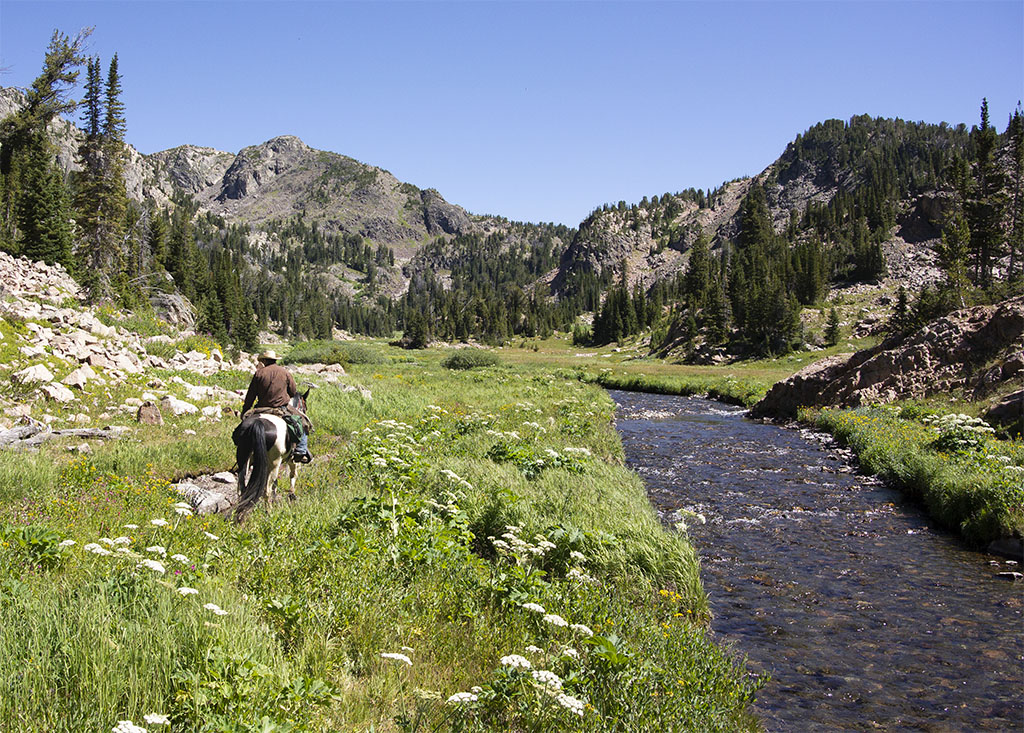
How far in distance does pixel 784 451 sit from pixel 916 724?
17518 mm

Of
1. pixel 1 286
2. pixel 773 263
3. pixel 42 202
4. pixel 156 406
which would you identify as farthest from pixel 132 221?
pixel 773 263

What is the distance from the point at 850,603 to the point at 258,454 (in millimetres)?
10523

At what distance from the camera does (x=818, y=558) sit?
11586mm

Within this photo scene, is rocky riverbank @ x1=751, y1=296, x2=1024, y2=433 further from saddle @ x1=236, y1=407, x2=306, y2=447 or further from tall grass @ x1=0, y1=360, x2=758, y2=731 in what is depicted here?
saddle @ x1=236, y1=407, x2=306, y2=447

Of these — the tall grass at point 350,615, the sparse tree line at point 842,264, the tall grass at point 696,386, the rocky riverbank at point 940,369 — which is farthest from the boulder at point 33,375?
the sparse tree line at point 842,264

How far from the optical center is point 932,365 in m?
27.6

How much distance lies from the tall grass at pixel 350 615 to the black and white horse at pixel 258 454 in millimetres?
475

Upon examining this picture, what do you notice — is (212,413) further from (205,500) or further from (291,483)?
(205,500)

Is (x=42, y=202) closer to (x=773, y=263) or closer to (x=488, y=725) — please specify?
(x=488, y=725)

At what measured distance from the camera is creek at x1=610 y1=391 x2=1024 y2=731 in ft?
22.5

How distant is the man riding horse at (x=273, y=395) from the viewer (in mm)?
11203

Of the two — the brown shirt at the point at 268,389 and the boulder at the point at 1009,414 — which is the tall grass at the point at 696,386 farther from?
the brown shirt at the point at 268,389

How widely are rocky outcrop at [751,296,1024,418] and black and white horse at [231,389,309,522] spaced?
2764cm

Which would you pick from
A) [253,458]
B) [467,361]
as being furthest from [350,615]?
[467,361]
